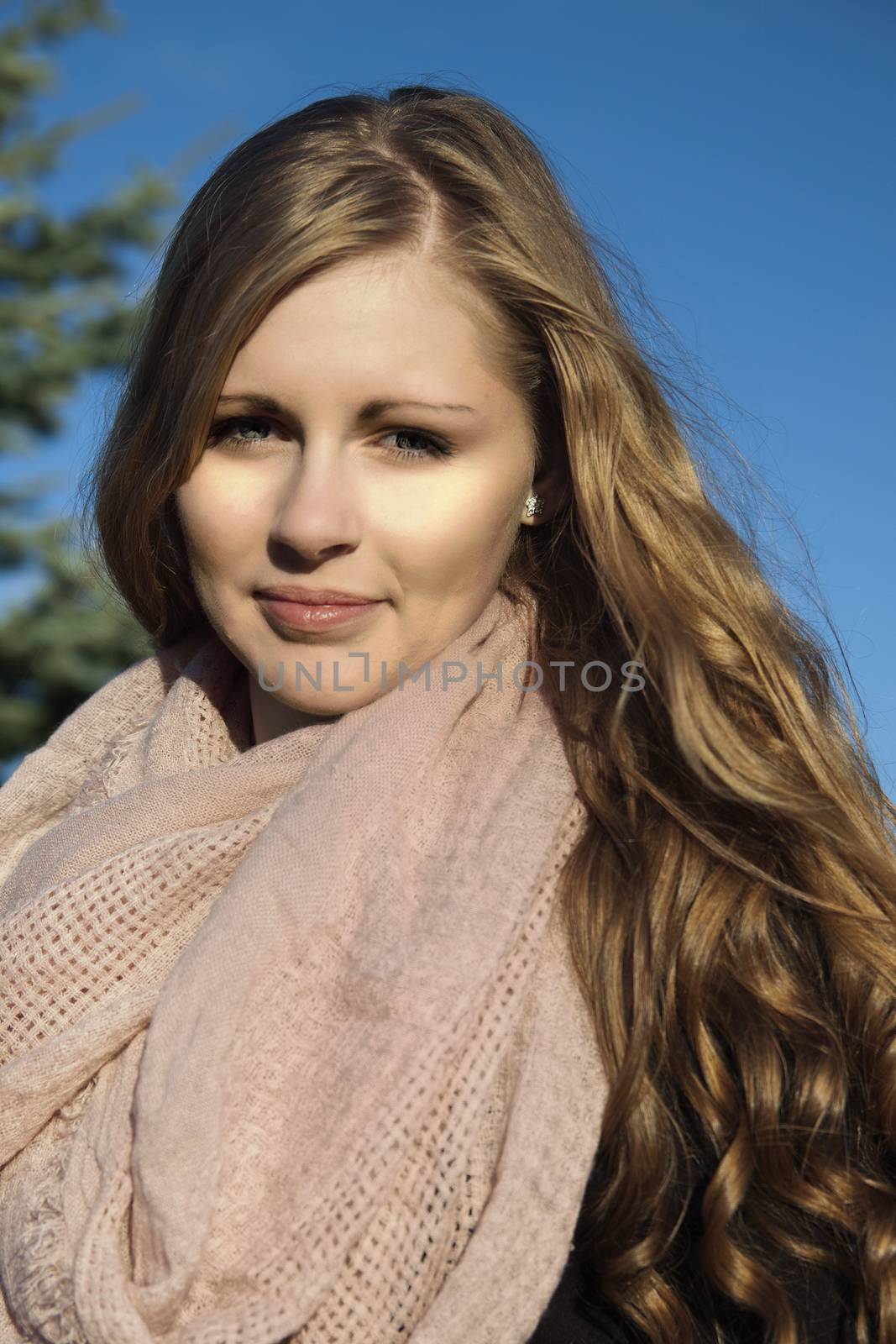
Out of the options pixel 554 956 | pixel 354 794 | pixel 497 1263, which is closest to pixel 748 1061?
pixel 554 956

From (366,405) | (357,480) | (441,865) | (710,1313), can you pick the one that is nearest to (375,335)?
(366,405)

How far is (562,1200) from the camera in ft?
5.26

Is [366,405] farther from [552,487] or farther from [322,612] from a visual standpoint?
[552,487]

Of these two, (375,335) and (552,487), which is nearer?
(375,335)

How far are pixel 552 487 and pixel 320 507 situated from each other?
19.2 inches

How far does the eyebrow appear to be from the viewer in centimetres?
190

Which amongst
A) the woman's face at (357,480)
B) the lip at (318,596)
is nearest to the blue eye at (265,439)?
the woman's face at (357,480)

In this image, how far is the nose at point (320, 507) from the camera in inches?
73.9

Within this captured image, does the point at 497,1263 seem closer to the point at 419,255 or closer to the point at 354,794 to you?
the point at 354,794

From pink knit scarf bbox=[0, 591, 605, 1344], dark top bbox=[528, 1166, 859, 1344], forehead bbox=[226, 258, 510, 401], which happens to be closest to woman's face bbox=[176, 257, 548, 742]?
forehead bbox=[226, 258, 510, 401]

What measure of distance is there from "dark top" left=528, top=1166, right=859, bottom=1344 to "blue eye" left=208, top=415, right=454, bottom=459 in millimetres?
1087

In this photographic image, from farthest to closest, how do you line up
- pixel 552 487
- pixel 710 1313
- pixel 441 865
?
pixel 552 487 < pixel 441 865 < pixel 710 1313

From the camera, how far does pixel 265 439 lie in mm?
2004

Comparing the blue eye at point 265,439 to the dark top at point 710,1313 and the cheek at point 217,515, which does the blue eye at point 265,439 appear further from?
the dark top at point 710,1313
